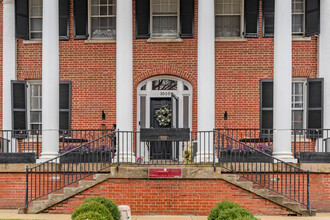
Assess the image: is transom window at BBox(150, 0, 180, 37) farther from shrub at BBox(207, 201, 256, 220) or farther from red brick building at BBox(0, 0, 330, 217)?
shrub at BBox(207, 201, 256, 220)

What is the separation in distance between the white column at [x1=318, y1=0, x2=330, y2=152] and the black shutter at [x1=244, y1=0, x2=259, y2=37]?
2.31 m

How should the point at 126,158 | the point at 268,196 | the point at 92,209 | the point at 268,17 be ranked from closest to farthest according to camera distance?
the point at 92,209
the point at 268,196
the point at 126,158
the point at 268,17

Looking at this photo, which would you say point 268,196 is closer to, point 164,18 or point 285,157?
point 285,157

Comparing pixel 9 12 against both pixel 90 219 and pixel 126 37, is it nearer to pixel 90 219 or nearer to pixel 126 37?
pixel 126 37

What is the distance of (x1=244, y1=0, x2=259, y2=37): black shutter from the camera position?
18062 mm

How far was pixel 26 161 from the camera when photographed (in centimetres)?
1541

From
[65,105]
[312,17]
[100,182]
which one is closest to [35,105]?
[65,105]

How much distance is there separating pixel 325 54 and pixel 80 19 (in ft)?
29.9

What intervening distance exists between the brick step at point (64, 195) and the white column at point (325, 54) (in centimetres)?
851

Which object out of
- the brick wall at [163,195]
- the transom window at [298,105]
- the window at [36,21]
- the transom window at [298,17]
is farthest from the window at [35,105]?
the transom window at [298,17]

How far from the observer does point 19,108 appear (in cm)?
1825

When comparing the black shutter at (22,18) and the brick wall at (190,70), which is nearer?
the black shutter at (22,18)

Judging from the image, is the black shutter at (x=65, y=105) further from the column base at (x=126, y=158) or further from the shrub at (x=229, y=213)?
the shrub at (x=229, y=213)

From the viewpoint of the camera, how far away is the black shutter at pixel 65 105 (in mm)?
18484
